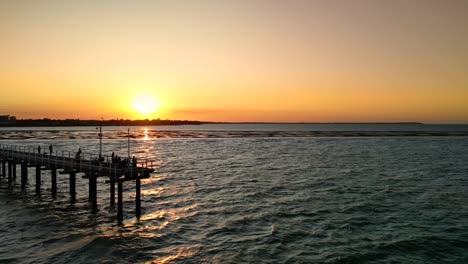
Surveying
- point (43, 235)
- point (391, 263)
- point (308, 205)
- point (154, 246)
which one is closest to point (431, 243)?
point (391, 263)

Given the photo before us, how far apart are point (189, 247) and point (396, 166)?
4824cm

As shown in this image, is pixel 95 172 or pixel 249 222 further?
pixel 95 172

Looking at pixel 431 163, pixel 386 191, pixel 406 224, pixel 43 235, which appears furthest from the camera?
pixel 431 163

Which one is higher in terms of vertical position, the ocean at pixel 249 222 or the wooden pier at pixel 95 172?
the wooden pier at pixel 95 172

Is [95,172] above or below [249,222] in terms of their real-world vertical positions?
above

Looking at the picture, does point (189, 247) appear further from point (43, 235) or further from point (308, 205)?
point (308, 205)

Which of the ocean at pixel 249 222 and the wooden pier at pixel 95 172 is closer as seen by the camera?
the ocean at pixel 249 222

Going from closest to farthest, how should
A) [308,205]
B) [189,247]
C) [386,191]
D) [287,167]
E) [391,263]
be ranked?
[391,263]
[189,247]
[308,205]
[386,191]
[287,167]

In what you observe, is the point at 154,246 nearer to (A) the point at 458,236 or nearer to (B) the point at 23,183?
(A) the point at 458,236

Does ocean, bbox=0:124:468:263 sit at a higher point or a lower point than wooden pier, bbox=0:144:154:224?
lower

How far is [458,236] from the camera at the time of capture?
25.3 meters

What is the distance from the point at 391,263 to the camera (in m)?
20.7

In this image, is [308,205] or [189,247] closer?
[189,247]

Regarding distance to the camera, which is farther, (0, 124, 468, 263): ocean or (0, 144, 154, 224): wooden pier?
(0, 144, 154, 224): wooden pier
